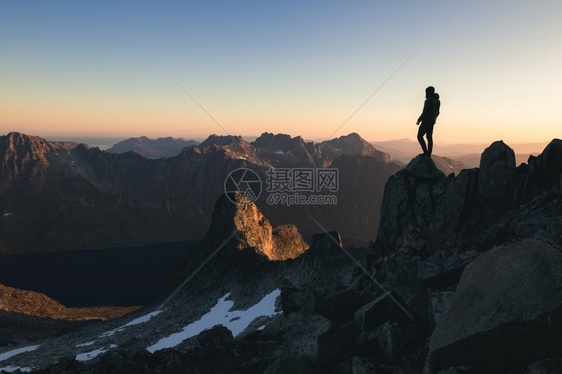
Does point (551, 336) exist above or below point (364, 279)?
above

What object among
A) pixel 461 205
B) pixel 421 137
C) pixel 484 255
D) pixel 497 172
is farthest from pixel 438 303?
pixel 421 137

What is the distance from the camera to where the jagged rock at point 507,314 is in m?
9.54

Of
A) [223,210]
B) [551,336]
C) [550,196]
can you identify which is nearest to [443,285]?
[551,336]

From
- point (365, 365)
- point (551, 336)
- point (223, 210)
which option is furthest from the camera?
point (223, 210)

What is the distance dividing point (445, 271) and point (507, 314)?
5399mm

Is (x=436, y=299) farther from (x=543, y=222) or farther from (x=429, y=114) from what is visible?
(x=429, y=114)

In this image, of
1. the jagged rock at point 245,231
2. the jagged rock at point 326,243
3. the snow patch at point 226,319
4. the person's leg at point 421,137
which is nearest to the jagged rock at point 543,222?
the person's leg at point 421,137

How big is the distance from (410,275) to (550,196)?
24.8ft

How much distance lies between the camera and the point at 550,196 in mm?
17609

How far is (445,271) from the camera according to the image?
49.9 ft

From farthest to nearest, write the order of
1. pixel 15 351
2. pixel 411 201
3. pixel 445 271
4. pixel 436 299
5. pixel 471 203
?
→ pixel 15 351 → pixel 411 201 → pixel 471 203 → pixel 445 271 → pixel 436 299

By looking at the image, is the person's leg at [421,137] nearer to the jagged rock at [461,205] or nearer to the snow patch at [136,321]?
the jagged rock at [461,205]

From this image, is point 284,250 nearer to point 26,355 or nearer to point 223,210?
point 223,210

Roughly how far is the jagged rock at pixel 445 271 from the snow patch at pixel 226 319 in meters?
39.3
